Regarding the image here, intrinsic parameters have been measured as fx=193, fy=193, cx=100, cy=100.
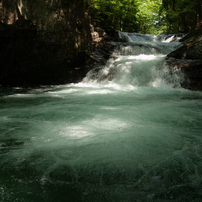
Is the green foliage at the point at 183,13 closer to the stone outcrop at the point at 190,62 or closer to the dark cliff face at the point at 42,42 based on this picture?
the stone outcrop at the point at 190,62

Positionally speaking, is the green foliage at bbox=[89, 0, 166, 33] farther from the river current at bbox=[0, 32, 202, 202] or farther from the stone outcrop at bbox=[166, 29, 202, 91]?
the river current at bbox=[0, 32, 202, 202]

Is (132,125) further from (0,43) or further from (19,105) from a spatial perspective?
(0,43)

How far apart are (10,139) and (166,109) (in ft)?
11.2

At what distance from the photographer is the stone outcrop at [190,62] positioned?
745 centimetres

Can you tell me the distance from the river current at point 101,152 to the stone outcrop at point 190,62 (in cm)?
284

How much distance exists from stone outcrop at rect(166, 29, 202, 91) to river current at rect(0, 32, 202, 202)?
2844 millimetres

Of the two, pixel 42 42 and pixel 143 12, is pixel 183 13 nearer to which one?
pixel 143 12

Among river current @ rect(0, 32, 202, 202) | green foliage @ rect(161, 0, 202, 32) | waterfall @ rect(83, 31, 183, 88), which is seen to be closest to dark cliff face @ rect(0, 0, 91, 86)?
waterfall @ rect(83, 31, 183, 88)

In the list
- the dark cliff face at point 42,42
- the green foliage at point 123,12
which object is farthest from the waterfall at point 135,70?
the green foliage at point 123,12

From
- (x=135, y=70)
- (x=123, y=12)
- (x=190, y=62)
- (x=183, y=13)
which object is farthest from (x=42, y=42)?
(x=183, y=13)

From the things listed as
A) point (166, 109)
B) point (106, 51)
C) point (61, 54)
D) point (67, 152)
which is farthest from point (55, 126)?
point (106, 51)

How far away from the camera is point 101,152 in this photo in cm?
249

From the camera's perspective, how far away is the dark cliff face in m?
8.27

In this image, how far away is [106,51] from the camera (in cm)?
1163
